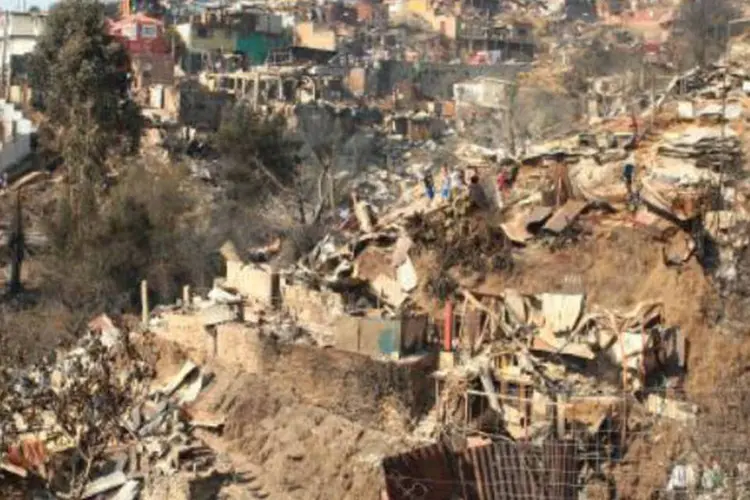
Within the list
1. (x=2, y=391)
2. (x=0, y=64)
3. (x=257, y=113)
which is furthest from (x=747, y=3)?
(x=2, y=391)

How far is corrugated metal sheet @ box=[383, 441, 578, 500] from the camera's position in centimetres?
1123

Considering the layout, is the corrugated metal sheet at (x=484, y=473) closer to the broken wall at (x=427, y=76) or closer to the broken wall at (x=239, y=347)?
the broken wall at (x=239, y=347)

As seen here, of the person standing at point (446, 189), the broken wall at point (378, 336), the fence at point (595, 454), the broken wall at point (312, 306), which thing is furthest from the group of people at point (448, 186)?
the fence at point (595, 454)

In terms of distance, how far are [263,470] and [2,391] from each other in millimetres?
3375

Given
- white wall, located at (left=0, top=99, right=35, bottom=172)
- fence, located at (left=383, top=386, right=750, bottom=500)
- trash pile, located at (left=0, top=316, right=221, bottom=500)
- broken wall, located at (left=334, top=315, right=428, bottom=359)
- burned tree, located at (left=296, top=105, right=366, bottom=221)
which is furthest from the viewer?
burned tree, located at (left=296, top=105, right=366, bottom=221)

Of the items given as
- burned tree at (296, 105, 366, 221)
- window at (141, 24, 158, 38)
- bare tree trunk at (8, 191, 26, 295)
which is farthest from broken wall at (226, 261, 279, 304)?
window at (141, 24, 158, 38)

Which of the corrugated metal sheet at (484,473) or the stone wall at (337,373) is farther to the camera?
the stone wall at (337,373)

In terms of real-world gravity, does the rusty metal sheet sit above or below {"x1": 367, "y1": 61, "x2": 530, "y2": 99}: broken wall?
below

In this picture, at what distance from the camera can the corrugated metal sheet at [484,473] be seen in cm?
1123

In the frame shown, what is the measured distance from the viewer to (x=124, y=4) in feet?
148

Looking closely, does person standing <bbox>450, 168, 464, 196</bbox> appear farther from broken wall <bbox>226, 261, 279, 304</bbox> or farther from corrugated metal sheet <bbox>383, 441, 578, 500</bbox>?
corrugated metal sheet <bbox>383, 441, 578, 500</bbox>

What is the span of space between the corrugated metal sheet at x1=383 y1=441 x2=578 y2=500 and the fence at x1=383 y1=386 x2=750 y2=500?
1 cm

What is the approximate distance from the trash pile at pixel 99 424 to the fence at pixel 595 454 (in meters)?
2.72

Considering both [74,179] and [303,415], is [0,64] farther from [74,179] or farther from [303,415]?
[303,415]
